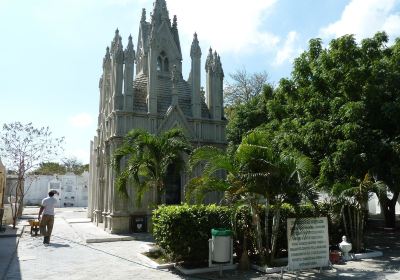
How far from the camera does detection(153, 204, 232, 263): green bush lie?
32.1ft

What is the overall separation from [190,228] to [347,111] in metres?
7.31

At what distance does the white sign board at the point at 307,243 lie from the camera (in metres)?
8.92

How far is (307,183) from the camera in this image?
970cm

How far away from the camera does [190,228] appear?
984 cm

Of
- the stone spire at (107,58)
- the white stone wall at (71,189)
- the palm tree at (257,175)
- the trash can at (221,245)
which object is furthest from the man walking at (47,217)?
the white stone wall at (71,189)

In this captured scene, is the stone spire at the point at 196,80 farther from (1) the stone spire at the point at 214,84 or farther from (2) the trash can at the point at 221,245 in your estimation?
(2) the trash can at the point at 221,245

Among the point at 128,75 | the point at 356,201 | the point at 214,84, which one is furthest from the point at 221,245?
the point at 214,84

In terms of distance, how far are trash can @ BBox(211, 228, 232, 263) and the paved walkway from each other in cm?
42

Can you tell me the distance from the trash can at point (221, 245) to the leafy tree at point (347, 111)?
4.78 metres

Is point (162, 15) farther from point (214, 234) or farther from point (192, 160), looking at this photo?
point (214, 234)

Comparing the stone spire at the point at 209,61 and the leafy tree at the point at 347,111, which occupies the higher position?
the stone spire at the point at 209,61

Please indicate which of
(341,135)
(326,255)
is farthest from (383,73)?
(326,255)

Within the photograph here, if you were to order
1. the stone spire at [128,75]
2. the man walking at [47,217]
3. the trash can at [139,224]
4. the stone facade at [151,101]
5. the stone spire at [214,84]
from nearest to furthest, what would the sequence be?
1. the man walking at [47,217]
2. the trash can at [139,224]
3. the stone facade at [151,101]
4. the stone spire at [128,75]
5. the stone spire at [214,84]

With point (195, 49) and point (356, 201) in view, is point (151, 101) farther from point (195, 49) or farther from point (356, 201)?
point (356, 201)
